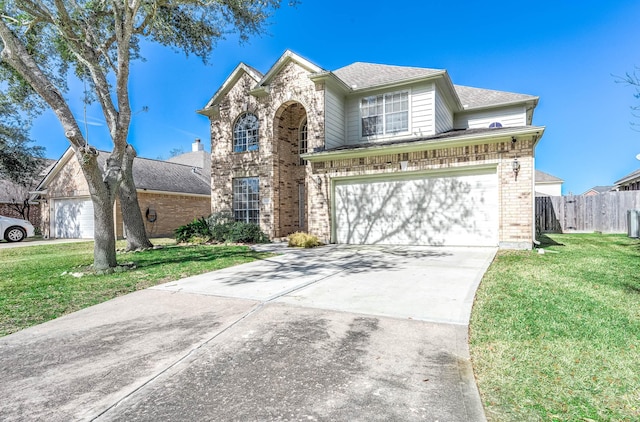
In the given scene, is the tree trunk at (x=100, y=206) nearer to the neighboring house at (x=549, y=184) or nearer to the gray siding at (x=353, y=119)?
the gray siding at (x=353, y=119)

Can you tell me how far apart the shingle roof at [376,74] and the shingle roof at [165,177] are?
40.8ft

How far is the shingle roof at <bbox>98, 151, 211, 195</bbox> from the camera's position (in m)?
19.1

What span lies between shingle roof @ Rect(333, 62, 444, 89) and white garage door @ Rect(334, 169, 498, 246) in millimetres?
4192

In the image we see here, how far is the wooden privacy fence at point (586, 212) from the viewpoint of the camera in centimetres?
1547

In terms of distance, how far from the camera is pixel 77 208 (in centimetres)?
1892

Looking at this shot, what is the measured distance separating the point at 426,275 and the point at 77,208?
68.2 ft

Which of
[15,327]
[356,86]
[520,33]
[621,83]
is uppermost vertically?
[520,33]

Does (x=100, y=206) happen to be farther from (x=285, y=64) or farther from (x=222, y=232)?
(x=285, y=64)

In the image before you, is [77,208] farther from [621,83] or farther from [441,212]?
[621,83]

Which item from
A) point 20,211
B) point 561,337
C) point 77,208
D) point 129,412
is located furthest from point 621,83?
point 20,211

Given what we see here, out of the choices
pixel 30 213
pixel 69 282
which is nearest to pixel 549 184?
pixel 69 282

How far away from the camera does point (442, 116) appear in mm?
13430

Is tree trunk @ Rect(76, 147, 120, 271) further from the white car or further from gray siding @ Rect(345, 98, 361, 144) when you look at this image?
the white car

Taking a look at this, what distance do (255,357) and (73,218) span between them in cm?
2139
